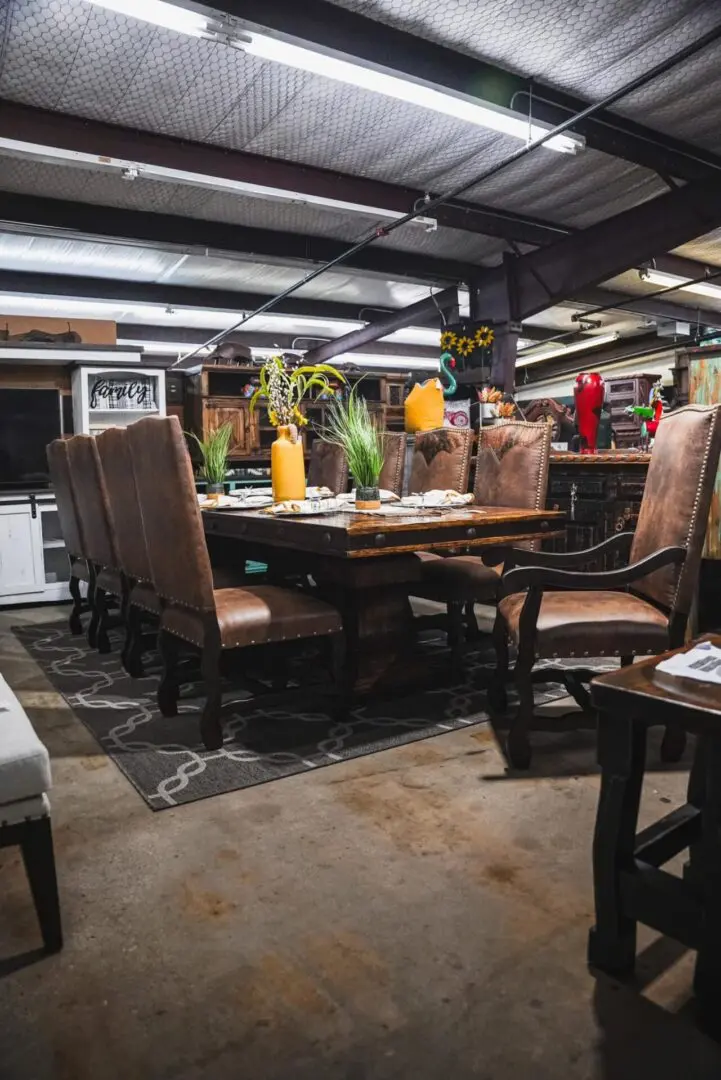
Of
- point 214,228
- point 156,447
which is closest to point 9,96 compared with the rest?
point 214,228

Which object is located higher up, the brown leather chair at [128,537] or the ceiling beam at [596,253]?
the ceiling beam at [596,253]

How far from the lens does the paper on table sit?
1.40 meters

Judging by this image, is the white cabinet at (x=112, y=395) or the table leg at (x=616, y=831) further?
the white cabinet at (x=112, y=395)

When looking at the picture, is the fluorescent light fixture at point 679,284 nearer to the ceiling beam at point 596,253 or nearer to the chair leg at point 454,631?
the ceiling beam at point 596,253

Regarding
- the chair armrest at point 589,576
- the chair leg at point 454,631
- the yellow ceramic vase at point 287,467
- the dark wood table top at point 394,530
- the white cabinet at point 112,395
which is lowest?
the chair leg at point 454,631

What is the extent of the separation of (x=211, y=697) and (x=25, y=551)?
13.6 ft

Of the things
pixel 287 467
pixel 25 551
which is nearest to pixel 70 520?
pixel 25 551

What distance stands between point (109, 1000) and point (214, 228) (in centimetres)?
630

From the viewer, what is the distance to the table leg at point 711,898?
1257 millimetres

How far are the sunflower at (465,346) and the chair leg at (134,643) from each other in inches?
216

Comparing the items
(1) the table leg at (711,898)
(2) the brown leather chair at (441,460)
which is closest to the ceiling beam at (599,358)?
(2) the brown leather chair at (441,460)

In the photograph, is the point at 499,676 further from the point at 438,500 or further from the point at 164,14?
the point at 164,14

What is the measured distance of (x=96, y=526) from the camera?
400 centimetres

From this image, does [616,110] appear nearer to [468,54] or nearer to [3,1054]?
[468,54]
